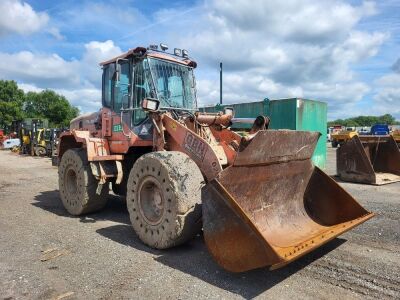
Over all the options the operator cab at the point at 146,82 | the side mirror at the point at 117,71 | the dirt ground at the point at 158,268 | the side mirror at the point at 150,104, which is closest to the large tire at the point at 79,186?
the dirt ground at the point at 158,268

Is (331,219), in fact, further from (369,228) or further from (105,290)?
(105,290)

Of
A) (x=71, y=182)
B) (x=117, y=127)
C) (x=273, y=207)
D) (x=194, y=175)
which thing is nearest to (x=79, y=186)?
(x=71, y=182)

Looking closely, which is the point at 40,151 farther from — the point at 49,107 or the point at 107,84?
the point at 49,107

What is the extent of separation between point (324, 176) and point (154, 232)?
2666 mm

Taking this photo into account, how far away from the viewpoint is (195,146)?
535 cm

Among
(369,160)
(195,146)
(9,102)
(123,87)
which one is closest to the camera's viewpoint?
(195,146)

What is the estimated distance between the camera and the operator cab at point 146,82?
6.59 metres

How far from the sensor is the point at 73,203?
7363mm

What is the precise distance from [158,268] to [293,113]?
36.3 ft

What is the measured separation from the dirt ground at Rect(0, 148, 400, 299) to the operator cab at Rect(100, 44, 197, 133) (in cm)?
202

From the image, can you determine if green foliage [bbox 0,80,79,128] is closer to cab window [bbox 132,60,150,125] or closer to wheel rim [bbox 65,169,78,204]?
wheel rim [bbox 65,169,78,204]

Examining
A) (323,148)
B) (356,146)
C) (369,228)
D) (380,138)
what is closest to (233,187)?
(369,228)

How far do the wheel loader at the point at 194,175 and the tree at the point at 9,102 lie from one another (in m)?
51.4

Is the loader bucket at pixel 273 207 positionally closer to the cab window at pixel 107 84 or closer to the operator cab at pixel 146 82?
the operator cab at pixel 146 82
